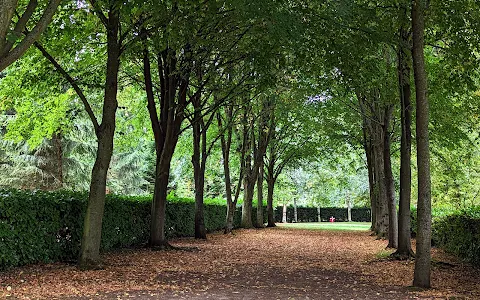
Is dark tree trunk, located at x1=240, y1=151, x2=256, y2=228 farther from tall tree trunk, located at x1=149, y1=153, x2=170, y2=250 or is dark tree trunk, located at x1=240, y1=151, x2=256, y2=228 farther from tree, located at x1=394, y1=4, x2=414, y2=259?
tree, located at x1=394, y1=4, x2=414, y2=259

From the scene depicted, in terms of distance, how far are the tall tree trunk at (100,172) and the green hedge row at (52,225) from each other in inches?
30.0

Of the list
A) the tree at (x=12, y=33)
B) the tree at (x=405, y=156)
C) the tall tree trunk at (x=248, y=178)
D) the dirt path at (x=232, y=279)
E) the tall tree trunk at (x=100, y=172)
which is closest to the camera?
the tree at (x=12, y=33)

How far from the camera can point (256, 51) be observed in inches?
456

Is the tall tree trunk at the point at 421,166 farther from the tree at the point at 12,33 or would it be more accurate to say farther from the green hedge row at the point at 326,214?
the green hedge row at the point at 326,214

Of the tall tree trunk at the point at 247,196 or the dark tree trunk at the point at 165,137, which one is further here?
the tall tree trunk at the point at 247,196

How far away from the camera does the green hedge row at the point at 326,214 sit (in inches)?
2060

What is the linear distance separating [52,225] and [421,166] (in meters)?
7.09

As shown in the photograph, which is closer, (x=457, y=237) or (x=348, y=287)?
(x=348, y=287)

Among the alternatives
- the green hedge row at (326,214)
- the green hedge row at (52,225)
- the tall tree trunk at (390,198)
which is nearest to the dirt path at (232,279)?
the green hedge row at (52,225)

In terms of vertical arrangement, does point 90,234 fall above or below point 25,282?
above

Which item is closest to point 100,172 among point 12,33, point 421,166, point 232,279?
point 232,279

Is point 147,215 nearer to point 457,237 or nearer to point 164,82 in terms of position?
point 164,82

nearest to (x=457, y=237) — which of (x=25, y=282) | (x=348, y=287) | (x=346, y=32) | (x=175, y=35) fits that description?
(x=348, y=287)

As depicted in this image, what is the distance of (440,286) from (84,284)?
19.4 ft
